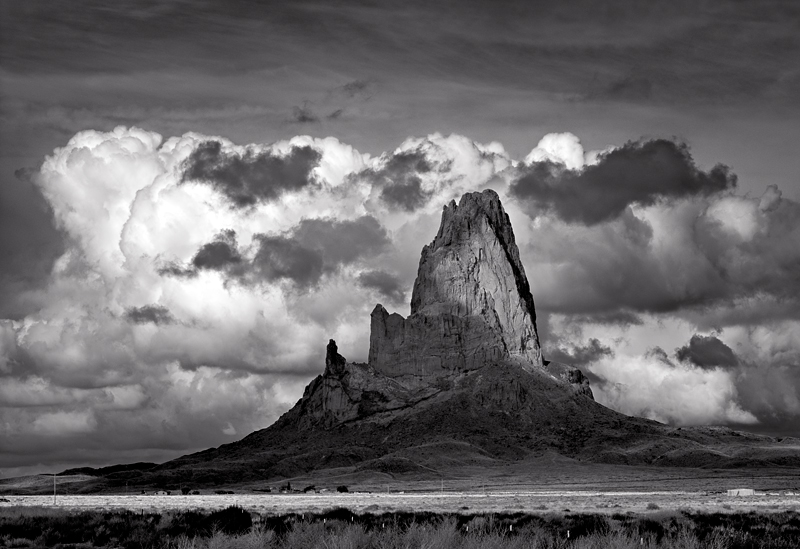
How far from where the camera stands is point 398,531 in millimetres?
40125

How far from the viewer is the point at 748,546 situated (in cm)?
3931

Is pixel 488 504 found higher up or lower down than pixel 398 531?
lower down

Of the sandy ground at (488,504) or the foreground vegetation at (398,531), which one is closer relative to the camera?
the foreground vegetation at (398,531)

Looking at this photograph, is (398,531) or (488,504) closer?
(398,531)

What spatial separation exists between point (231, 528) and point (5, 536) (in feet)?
34.6

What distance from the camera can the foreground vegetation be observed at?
33.3 m

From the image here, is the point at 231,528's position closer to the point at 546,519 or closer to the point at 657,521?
the point at 546,519

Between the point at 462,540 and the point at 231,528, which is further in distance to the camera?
the point at 231,528

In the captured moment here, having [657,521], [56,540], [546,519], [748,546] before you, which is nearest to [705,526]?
[657,521]

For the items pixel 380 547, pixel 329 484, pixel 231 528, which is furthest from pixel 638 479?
pixel 380 547

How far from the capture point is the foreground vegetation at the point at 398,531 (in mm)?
33344

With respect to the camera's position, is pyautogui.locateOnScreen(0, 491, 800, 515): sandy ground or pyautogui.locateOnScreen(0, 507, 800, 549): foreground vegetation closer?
pyautogui.locateOnScreen(0, 507, 800, 549): foreground vegetation

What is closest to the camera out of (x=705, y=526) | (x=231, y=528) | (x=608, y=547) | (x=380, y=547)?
(x=608, y=547)

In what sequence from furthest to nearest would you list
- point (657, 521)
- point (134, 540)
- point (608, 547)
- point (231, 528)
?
point (657, 521) → point (231, 528) → point (134, 540) → point (608, 547)
